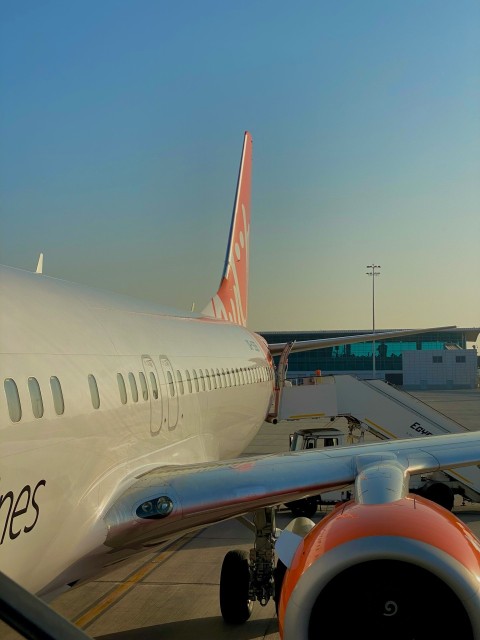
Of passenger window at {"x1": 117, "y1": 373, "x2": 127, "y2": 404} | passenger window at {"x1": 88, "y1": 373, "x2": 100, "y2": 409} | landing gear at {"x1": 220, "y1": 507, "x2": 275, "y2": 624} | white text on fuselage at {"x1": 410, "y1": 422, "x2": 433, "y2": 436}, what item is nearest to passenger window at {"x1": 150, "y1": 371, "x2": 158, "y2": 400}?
passenger window at {"x1": 117, "y1": 373, "x2": 127, "y2": 404}

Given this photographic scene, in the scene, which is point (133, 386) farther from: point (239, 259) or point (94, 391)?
point (239, 259)

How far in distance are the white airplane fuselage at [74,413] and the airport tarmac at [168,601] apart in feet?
5.29

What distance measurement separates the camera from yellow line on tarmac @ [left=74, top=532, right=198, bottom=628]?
9.34m

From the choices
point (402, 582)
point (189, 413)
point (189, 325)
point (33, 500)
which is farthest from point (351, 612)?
point (189, 325)

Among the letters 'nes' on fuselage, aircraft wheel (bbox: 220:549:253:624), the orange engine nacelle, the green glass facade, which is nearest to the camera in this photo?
the orange engine nacelle

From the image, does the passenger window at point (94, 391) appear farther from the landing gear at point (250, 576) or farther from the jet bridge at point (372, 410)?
the jet bridge at point (372, 410)

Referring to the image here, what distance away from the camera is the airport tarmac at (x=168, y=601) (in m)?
8.91

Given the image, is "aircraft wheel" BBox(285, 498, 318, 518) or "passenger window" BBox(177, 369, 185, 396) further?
"aircraft wheel" BBox(285, 498, 318, 518)

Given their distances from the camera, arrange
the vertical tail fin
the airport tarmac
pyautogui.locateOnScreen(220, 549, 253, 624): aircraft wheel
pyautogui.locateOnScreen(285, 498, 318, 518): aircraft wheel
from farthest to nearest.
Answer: the vertical tail fin < pyautogui.locateOnScreen(285, 498, 318, 518): aircraft wheel < pyautogui.locateOnScreen(220, 549, 253, 624): aircraft wheel < the airport tarmac

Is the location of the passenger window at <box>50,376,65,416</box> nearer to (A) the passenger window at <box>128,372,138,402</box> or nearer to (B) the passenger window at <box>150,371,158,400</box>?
(A) the passenger window at <box>128,372,138,402</box>

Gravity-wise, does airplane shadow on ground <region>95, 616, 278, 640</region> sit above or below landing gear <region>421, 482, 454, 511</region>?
below

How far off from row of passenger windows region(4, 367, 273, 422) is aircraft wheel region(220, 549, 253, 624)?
233cm

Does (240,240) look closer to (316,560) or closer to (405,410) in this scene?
(405,410)

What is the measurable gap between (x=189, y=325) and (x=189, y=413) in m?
2.14
